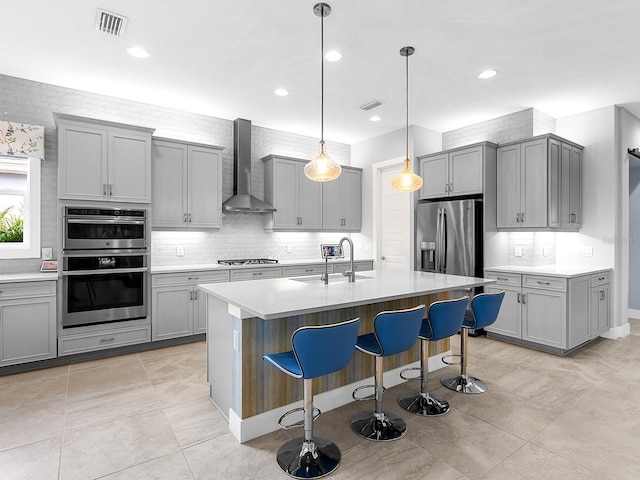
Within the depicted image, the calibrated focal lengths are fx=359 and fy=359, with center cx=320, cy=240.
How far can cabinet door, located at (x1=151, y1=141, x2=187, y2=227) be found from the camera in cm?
447

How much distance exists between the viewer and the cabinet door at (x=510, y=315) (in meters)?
4.43

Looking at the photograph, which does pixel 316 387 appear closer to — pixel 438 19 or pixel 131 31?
pixel 438 19

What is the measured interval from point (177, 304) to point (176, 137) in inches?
89.8

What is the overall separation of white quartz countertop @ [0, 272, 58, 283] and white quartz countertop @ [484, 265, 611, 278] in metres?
5.07

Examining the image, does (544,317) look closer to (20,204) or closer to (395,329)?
(395,329)

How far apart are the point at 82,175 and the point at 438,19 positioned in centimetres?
379

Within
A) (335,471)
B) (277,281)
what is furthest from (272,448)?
(277,281)

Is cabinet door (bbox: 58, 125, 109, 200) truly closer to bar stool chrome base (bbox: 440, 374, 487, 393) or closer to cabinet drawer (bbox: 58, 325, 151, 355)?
cabinet drawer (bbox: 58, 325, 151, 355)

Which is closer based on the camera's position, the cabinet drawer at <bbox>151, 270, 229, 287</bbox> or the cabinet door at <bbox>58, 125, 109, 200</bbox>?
the cabinet door at <bbox>58, 125, 109, 200</bbox>

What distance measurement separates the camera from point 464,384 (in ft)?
10.5

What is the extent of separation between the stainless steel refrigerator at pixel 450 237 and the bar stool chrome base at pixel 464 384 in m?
1.84

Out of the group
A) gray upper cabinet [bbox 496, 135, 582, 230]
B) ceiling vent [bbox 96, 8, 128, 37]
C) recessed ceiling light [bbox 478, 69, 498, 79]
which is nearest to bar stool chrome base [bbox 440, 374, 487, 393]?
gray upper cabinet [bbox 496, 135, 582, 230]

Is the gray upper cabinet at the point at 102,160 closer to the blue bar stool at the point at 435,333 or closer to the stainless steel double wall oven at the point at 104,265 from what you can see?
the stainless steel double wall oven at the point at 104,265

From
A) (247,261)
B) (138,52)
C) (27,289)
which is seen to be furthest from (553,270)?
(27,289)
